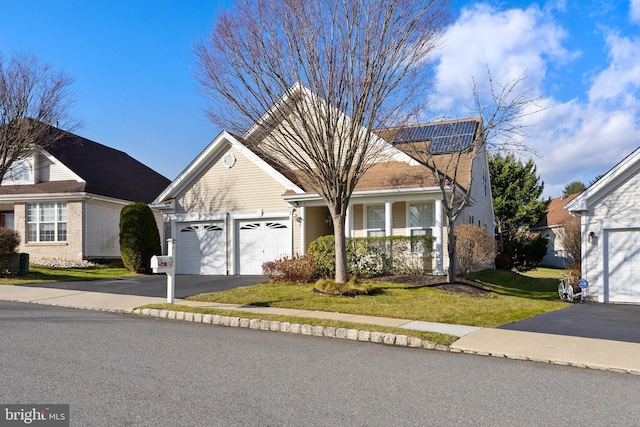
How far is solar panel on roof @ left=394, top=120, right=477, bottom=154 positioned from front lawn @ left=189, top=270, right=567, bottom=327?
613 cm

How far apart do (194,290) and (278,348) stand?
8003 mm

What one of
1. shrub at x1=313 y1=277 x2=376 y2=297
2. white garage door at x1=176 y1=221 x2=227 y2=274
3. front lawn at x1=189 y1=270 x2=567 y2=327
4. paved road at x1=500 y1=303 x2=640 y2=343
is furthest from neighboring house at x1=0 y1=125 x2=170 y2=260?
paved road at x1=500 y1=303 x2=640 y2=343

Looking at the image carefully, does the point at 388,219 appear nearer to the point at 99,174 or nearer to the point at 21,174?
the point at 99,174

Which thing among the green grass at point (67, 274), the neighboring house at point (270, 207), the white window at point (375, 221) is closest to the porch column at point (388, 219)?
the neighboring house at point (270, 207)

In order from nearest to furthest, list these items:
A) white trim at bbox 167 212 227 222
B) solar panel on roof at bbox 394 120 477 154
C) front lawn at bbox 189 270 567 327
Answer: front lawn at bbox 189 270 567 327 → solar panel on roof at bbox 394 120 477 154 → white trim at bbox 167 212 227 222

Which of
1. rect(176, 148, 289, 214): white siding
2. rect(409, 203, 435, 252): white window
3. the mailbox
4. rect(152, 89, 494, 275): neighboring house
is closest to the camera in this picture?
the mailbox

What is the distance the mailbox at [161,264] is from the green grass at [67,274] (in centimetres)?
773

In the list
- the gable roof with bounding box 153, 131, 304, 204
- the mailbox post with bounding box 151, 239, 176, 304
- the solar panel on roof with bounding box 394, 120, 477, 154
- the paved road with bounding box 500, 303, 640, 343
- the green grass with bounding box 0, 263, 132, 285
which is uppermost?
the solar panel on roof with bounding box 394, 120, 477, 154

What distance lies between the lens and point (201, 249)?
20.3 metres

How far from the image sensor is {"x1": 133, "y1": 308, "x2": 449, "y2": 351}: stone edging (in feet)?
27.9

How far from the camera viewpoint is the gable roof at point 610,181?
14.2 m

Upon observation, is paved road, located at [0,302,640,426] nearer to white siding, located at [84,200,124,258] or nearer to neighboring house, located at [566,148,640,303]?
neighboring house, located at [566,148,640,303]

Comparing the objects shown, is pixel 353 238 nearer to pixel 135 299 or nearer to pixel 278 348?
pixel 135 299

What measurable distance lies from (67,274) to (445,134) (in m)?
16.1
